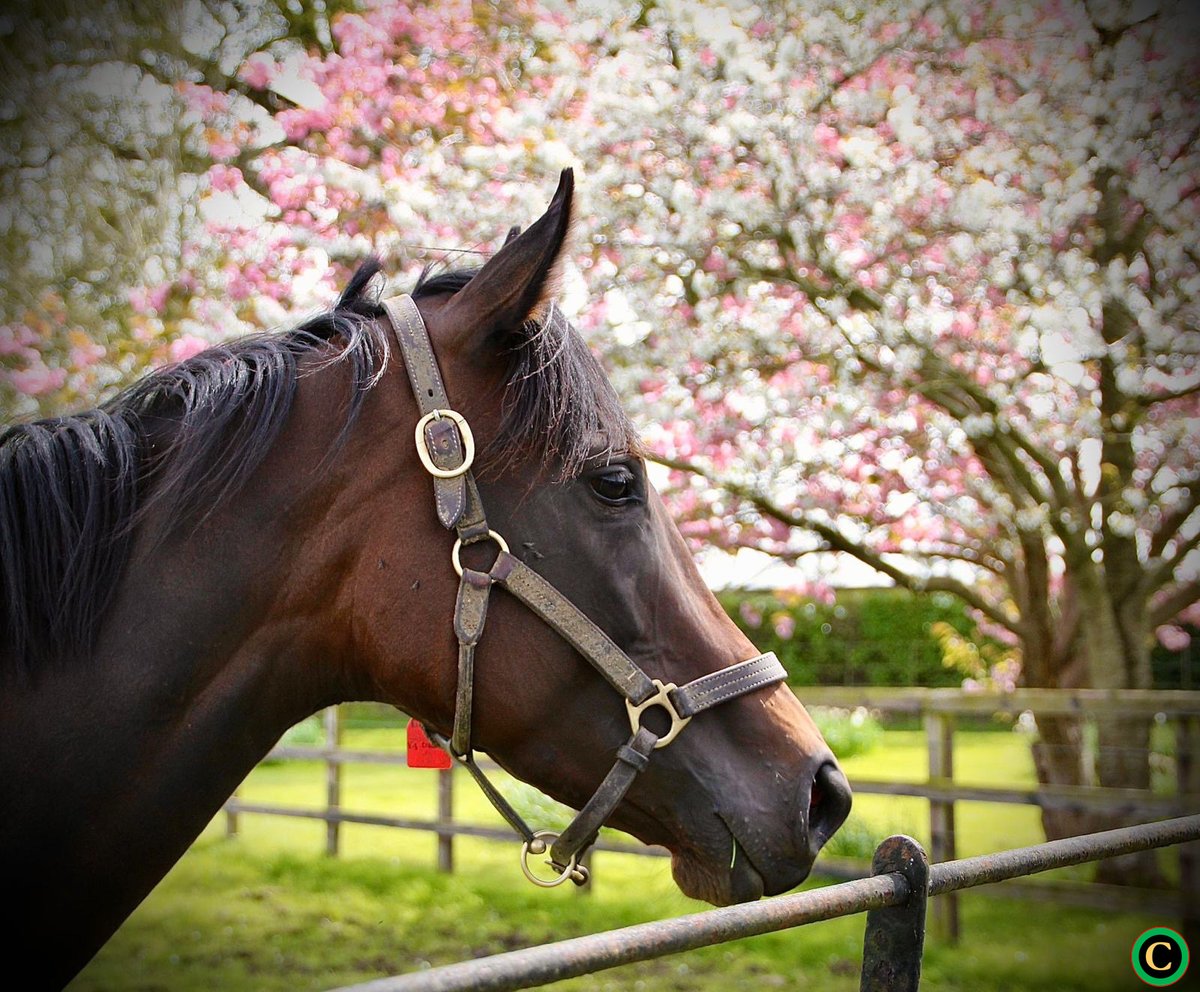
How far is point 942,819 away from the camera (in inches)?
236

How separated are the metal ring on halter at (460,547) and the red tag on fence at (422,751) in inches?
16.3

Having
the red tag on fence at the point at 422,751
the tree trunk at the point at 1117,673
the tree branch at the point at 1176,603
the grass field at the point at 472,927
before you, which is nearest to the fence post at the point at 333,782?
the grass field at the point at 472,927

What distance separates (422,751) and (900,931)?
0.93 meters

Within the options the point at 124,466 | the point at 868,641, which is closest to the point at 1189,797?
the point at 124,466

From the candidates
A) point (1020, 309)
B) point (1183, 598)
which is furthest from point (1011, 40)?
point (1183, 598)

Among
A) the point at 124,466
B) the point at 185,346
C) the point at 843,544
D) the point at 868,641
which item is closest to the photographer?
the point at 124,466

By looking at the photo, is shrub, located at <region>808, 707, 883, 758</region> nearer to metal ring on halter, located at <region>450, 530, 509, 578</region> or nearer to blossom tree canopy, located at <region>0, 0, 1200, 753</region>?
blossom tree canopy, located at <region>0, 0, 1200, 753</region>

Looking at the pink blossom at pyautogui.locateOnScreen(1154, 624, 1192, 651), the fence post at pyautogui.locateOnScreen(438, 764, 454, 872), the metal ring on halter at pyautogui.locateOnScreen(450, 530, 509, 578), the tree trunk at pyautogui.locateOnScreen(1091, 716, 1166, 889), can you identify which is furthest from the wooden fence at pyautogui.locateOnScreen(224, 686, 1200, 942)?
the pink blossom at pyautogui.locateOnScreen(1154, 624, 1192, 651)

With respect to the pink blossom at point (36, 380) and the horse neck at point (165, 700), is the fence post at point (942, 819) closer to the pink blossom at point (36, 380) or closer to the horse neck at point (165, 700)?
the horse neck at point (165, 700)

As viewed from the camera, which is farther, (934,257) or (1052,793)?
(934,257)

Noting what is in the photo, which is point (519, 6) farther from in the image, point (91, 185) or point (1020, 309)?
point (1020, 309)

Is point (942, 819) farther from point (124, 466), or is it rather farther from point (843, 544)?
point (124, 466)

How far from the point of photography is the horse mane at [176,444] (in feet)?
4.99

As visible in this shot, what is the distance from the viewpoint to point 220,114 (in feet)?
21.9
